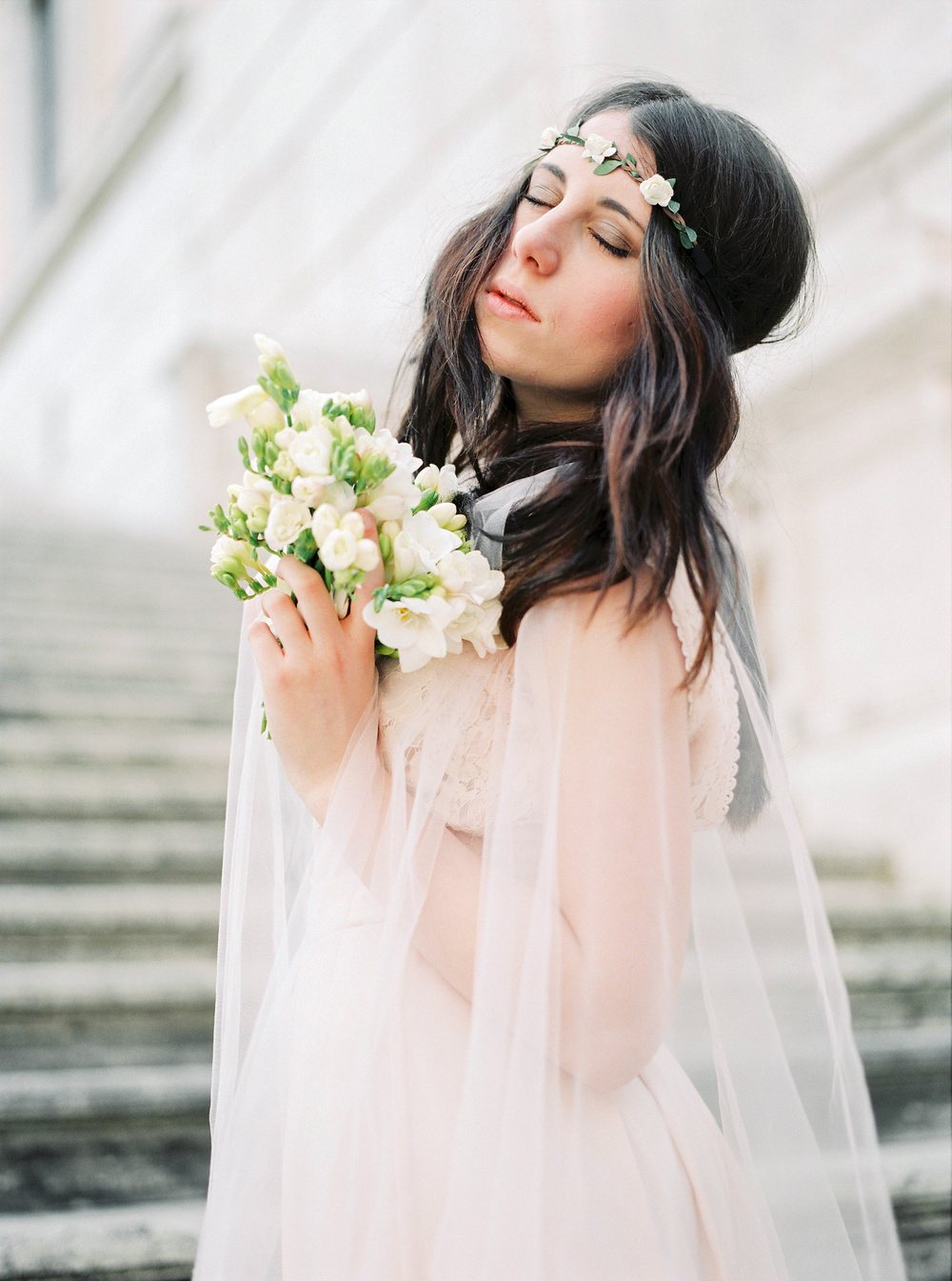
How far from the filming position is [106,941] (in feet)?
9.00

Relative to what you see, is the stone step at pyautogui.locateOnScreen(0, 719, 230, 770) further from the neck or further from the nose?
the nose

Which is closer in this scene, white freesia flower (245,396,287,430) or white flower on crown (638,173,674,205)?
white freesia flower (245,396,287,430)

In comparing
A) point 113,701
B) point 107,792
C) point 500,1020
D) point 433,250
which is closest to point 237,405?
point 500,1020

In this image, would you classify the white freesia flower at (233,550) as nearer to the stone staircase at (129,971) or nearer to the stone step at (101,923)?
the stone staircase at (129,971)

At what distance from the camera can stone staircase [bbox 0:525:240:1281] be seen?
2.10 metres

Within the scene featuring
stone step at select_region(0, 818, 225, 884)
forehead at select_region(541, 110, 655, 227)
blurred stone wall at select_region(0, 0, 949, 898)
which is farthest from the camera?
blurred stone wall at select_region(0, 0, 949, 898)

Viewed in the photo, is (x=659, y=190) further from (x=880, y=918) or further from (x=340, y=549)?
(x=880, y=918)

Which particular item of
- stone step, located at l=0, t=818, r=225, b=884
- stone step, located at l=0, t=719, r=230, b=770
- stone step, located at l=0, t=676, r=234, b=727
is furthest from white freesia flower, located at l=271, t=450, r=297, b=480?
stone step, located at l=0, t=676, r=234, b=727

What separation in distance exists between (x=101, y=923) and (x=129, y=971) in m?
0.17

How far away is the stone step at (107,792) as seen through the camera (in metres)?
3.19

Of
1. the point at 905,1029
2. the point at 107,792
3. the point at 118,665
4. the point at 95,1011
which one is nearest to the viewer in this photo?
the point at 95,1011

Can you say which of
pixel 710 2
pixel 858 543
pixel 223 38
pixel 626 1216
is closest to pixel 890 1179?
pixel 626 1216

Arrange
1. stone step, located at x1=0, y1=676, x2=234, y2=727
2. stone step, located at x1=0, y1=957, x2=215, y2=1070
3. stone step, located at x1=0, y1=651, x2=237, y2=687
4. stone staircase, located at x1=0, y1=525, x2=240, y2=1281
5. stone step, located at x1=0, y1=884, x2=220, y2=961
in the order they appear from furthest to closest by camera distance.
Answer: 1. stone step, located at x1=0, y1=651, x2=237, y2=687
2. stone step, located at x1=0, y1=676, x2=234, y2=727
3. stone step, located at x1=0, y1=884, x2=220, y2=961
4. stone step, located at x1=0, y1=957, x2=215, y2=1070
5. stone staircase, located at x1=0, y1=525, x2=240, y2=1281

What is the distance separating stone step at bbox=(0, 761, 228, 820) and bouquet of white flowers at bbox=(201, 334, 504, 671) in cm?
232
